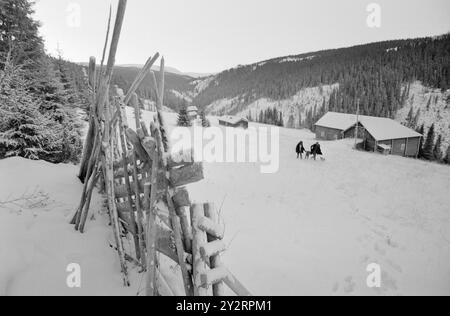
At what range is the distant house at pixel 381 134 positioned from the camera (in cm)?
3338

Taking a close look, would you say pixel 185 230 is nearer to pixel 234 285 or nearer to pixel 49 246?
pixel 234 285

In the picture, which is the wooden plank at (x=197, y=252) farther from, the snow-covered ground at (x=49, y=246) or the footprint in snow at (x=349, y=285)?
the footprint in snow at (x=349, y=285)

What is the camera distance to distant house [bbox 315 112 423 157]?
33.4 metres

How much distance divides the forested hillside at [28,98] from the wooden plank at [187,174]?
761 centimetres

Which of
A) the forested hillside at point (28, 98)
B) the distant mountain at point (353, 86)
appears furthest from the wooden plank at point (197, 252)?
the distant mountain at point (353, 86)

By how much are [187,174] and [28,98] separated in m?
9.16

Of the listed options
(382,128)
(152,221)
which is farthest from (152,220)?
(382,128)

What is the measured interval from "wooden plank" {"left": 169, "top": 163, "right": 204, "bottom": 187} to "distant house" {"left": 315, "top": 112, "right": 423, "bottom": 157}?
34.9m

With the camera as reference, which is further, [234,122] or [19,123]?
[234,122]

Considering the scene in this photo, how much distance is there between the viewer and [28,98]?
26.8 ft

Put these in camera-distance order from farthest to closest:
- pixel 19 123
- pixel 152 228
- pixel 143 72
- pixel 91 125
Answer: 1. pixel 19 123
2. pixel 91 125
3. pixel 143 72
4. pixel 152 228

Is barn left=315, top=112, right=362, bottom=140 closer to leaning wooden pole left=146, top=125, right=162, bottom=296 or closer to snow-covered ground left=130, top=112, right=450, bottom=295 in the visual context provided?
snow-covered ground left=130, top=112, right=450, bottom=295

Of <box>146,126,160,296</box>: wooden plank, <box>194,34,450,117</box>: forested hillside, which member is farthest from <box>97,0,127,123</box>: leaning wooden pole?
<box>194,34,450,117</box>: forested hillside

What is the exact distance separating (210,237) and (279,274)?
2.65m
